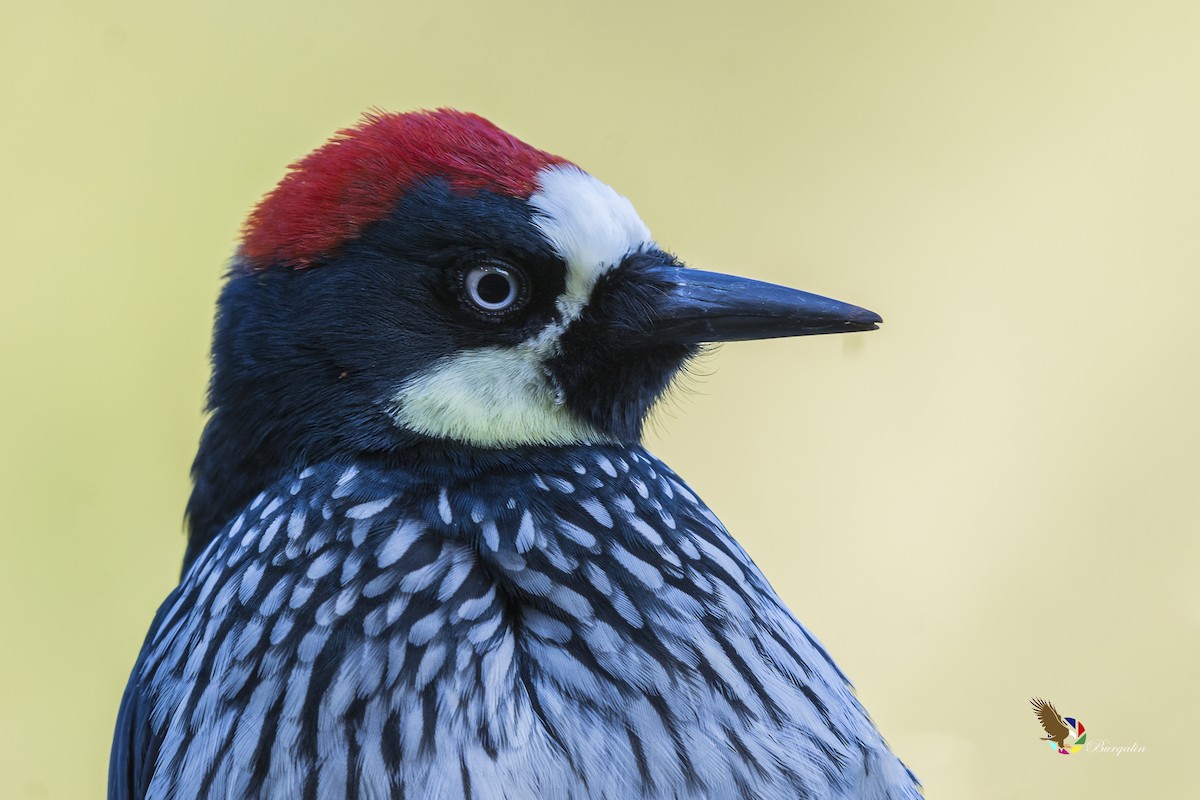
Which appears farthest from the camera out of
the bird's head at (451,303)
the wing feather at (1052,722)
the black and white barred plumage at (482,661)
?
the wing feather at (1052,722)

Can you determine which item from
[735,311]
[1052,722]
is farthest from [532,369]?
[1052,722]

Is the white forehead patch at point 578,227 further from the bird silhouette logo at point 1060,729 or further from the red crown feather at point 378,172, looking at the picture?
the bird silhouette logo at point 1060,729

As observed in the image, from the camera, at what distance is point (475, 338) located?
2.90ft

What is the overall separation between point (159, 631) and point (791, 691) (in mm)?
547

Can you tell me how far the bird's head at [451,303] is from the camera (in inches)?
34.6

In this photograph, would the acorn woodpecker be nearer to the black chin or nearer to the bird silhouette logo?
the black chin

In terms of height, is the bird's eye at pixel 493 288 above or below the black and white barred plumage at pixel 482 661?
above

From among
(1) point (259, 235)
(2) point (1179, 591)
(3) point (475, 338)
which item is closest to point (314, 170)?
(1) point (259, 235)

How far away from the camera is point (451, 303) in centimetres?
88

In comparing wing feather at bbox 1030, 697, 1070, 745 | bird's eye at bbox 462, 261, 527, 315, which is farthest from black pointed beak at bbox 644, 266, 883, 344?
wing feather at bbox 1030, 697, 1070, 745

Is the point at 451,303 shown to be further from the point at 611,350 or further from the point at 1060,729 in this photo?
the point at 1060,729

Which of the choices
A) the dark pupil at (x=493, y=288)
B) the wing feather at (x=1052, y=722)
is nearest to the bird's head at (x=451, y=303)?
the dark pupil at (x=493, y=288)

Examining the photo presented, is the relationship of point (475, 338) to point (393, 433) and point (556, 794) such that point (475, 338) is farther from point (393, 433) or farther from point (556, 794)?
point (556, 794)

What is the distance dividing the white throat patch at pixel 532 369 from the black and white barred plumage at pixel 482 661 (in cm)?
4
